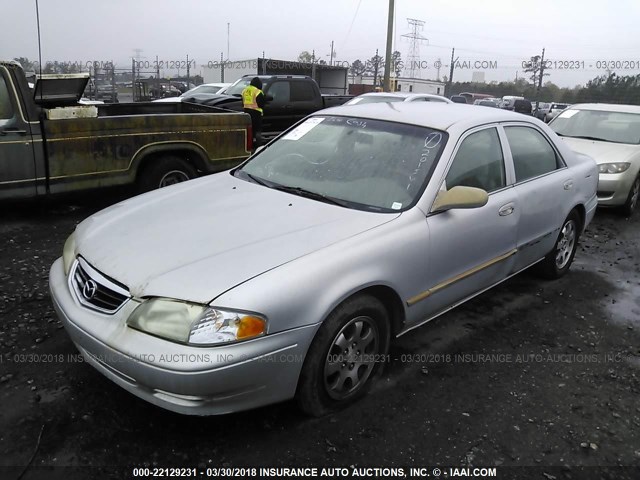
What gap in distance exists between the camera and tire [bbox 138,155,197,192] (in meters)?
6.24

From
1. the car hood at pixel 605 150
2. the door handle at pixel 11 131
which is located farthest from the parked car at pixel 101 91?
the car hood at pixel 605 150

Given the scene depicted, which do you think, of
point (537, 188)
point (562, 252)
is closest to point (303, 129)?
point (537, 188)

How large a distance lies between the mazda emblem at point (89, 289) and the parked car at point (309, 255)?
0.01 m

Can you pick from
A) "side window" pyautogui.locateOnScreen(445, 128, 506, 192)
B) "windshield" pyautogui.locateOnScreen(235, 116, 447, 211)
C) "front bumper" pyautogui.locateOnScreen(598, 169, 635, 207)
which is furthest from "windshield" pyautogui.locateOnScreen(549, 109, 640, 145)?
"windshield" pyautogui.locateOnScreen(235, 116, 447, 211)

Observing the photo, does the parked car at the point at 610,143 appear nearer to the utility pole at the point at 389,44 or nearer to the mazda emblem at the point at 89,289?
the mazda emblem at the point at 89,289

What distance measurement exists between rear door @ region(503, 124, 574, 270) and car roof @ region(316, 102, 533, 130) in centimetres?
21

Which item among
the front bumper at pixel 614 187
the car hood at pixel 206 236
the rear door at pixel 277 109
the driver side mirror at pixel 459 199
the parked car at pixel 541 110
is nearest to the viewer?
the car hood at pixel 206 236

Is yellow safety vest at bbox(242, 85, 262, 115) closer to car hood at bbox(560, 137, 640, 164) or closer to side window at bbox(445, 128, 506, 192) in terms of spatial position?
car hood at bbox(560, 137, 640, 164)

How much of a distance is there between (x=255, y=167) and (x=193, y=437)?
2009mm

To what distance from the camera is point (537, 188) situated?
162 inches

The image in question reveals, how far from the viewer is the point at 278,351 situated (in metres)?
2.39

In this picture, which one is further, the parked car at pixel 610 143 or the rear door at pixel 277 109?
the rear door at pixel 277 109

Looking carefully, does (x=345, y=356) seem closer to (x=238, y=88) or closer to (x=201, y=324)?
(x=201, y=324)

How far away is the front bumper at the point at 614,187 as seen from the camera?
718 cm
